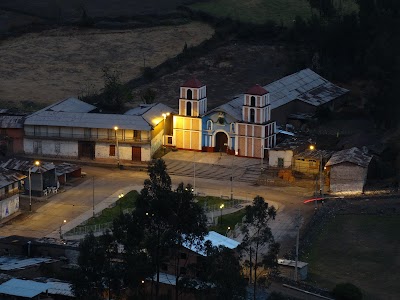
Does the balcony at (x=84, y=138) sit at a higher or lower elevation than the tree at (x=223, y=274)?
higher

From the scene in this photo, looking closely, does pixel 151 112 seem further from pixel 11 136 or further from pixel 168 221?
pixel 168 221

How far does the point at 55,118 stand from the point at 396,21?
25.4 meters

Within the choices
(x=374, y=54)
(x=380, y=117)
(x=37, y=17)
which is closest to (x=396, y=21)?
(x=374, y=54)

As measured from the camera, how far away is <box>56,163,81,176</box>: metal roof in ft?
216

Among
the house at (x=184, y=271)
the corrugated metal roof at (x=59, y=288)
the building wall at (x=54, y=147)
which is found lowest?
the corrugated metal roof at (x=59, y=288)

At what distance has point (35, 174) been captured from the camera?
63.1 meters

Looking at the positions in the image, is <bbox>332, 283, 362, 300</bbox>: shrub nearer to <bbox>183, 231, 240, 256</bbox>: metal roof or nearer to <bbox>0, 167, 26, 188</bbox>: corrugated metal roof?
<bbox>183, 231, 240, 256</bbox>: metal roof

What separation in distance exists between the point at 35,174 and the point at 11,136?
372 inches

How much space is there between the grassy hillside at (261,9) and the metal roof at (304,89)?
2015 centimetres

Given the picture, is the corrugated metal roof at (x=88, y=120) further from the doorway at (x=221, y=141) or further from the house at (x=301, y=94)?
the house at (x=301, y=94)

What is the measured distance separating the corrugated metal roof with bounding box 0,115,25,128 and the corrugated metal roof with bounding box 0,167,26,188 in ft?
33.6

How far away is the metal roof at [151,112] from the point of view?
235ft

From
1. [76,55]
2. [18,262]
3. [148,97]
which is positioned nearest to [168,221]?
[18,262]

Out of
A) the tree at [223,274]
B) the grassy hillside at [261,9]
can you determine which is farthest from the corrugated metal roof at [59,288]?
the grassy hillside at [261,9]
